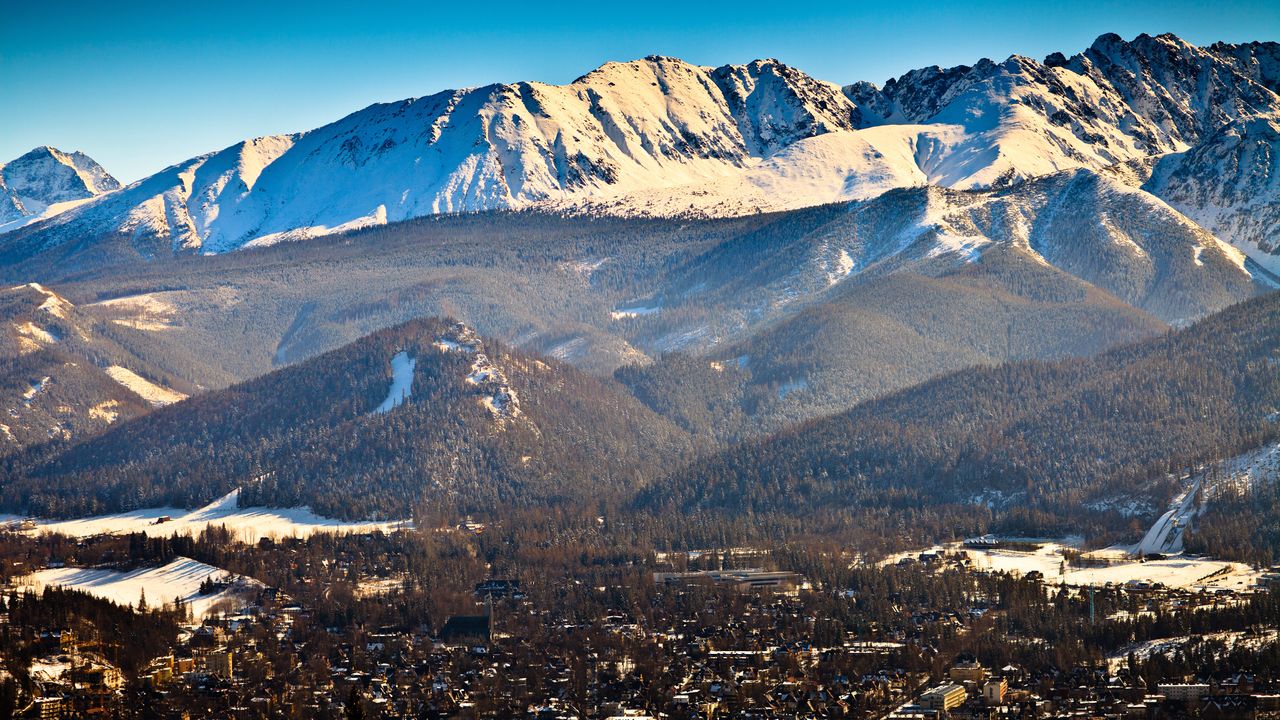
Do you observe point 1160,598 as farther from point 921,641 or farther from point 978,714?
point 978,714

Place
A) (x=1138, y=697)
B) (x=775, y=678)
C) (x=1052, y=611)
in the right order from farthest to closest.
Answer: (x=1052, y=611)
(x=775, y=678)
(x=1138, y=697)

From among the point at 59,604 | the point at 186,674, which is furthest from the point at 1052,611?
the point at 59,604

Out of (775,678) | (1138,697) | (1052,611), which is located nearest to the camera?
(1138,697)

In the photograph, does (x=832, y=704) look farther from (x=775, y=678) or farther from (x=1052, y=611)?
(x=1052, y=611)

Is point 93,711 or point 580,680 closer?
point 93,711

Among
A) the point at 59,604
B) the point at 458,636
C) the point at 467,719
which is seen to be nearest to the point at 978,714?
the point at 467,719

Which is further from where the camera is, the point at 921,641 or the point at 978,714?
the point at 921,641

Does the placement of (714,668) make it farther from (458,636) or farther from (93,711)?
(93,711)

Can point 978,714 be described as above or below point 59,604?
below
